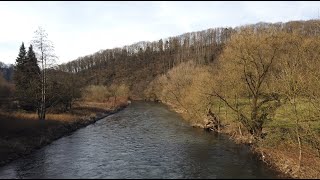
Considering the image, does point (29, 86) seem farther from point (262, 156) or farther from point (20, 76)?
point (262, 156)

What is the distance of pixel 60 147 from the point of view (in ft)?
114

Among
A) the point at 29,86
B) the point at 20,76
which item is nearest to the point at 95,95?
the point at 20,76

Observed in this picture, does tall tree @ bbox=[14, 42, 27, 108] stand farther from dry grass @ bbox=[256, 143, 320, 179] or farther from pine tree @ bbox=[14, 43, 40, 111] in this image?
dry grass @ bbox=[256, 143, 320, 179]

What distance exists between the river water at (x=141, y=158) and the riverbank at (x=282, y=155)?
33.0 inches

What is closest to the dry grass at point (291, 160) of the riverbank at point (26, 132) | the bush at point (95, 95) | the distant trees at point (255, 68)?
the distant trees at point (255, 68)

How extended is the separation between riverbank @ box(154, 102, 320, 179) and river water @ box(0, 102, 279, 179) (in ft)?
2.75

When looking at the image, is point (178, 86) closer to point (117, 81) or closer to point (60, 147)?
point (60, 147)

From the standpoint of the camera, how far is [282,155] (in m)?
28.2

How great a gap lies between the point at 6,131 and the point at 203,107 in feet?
81.4

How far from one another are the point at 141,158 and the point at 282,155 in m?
11.1

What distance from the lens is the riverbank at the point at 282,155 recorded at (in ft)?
79.6

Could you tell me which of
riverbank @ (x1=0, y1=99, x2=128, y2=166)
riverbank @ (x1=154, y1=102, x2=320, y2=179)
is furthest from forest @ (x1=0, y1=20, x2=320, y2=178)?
riverbank @ (x1=0, y1=99, x2=128, y2=166)

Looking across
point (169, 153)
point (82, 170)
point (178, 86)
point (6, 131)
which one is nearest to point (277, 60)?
point (169, 153)

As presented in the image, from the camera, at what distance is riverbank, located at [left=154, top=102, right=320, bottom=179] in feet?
79.6
